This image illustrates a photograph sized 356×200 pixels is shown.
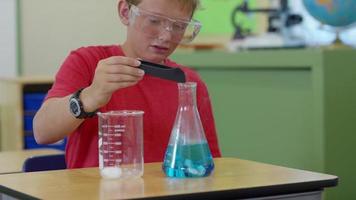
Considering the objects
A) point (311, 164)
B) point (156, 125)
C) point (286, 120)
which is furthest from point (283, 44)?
point (156, 125)

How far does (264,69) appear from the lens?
262 cm

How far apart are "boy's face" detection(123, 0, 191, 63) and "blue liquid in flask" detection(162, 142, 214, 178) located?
0.38 m

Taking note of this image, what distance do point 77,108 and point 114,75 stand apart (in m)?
0.16

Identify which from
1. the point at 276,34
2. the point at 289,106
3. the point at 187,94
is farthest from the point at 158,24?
the point at 276,34

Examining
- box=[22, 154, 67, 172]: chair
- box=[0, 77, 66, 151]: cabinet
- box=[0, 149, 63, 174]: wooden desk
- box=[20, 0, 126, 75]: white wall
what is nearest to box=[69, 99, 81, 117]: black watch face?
box=[22, 154, 67, 172]: chair

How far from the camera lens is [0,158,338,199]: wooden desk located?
1326 mm

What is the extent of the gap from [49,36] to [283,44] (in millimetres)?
2201

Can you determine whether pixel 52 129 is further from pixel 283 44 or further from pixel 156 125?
pixel 283 44

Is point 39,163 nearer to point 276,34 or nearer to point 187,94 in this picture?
point 187,94

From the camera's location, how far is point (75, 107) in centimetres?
162

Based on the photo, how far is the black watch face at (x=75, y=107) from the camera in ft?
5.29

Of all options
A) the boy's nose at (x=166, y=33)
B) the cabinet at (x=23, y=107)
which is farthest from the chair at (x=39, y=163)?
the cabinet at (x=23, y=107)

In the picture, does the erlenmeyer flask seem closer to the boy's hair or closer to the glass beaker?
the glass beaker

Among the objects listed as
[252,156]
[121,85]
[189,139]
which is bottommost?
[252,156]
